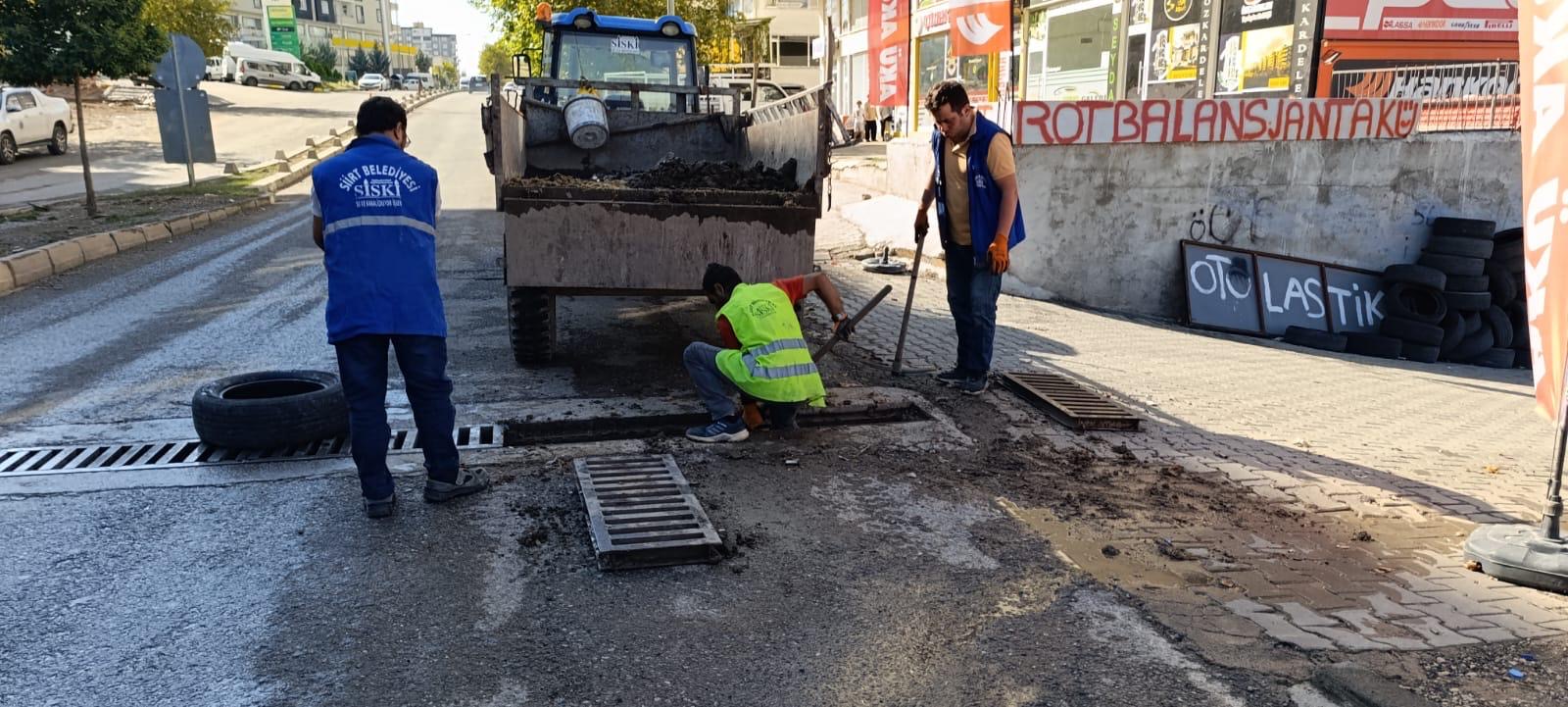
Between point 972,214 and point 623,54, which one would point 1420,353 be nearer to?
point 972,214

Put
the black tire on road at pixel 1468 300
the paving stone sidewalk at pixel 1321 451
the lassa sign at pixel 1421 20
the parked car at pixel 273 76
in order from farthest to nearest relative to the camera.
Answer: the parked car at pixel 273 76, the lassa sign at pixel 1421 20, the black tire on road at pixel 1468 300, the paving stone sidewalk at pixel 1321 451

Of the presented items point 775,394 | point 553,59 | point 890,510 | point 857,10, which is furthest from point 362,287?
point 857,10

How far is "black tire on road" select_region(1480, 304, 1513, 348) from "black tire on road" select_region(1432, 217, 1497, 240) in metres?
0.87

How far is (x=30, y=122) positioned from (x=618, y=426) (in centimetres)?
2197

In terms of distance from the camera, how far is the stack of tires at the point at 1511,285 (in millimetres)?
11195

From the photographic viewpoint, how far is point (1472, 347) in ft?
36.0

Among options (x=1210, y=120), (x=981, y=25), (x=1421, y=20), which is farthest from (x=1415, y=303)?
(x=1421, y=20)

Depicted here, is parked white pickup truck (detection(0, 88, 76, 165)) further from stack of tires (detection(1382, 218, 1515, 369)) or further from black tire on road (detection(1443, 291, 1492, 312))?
black tire on road (detection(1443, 291, 1492, 312))

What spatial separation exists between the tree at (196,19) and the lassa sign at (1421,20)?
129ft

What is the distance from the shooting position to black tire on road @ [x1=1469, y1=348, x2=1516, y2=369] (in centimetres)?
1102

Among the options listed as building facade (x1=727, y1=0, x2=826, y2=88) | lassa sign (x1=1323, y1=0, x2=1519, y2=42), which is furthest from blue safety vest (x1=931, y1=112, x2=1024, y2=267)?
building facade (x1=727, y1=0, x2=826, y2=88)

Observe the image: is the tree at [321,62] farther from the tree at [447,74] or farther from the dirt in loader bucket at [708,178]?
the dirt in loader bucket at [708,178]

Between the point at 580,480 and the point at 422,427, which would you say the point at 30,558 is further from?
the point at 580,480

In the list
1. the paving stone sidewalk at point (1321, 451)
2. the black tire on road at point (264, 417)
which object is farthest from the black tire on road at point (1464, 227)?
the black tire on road at point (264, 417)
